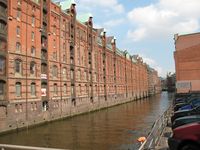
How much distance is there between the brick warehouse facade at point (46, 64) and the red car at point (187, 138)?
25258 mm

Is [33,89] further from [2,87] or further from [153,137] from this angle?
Answer: [153,137]

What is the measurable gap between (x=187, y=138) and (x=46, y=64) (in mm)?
36020

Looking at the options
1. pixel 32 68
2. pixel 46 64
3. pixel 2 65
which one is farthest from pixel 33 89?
pixel 2 65

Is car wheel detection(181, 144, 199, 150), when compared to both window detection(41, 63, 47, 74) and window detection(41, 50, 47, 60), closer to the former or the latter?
window detection(41, 63, 47, 74)

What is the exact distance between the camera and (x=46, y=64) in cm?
4253

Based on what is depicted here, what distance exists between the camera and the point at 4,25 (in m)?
33.4

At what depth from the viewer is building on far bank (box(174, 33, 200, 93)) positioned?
58.9 meters

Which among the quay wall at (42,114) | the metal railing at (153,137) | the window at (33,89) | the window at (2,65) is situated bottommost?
the quay wall at (42,114)


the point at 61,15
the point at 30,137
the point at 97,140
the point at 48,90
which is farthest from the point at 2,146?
the point at 61,15

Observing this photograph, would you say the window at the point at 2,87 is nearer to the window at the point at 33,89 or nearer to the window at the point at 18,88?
the window at the point at 18,88

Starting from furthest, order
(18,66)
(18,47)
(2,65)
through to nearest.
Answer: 1. (18,47)
2. (18,66)
3. (2,65)

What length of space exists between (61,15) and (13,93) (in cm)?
2017

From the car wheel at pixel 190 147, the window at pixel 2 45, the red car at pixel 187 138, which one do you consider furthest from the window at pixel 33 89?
the car wheel at pixel 190 147

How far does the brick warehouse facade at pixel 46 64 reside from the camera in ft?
110
